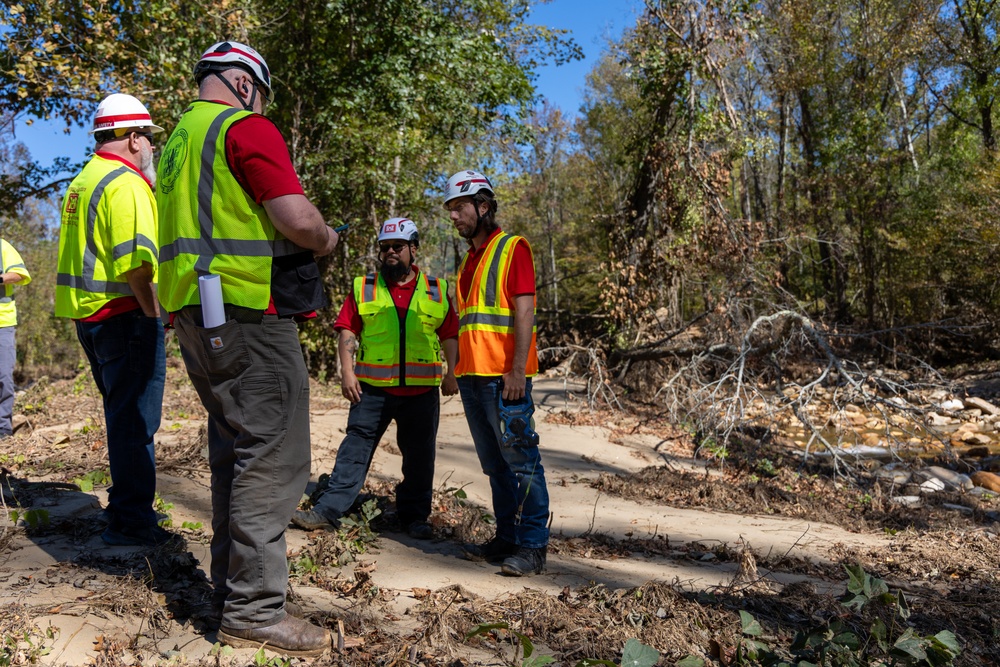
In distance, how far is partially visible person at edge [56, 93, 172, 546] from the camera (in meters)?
3.91

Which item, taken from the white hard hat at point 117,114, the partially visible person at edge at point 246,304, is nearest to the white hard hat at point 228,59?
the partially visible person at edge at point 246,304

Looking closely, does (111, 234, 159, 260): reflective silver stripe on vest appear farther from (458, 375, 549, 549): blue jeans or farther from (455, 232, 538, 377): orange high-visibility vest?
(458, 375, 549, 549): blue jeans

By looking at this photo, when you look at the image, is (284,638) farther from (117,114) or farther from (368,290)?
(117,114)

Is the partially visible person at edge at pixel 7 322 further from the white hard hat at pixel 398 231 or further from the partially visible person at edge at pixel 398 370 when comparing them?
the white hard hat at pixel 398 231

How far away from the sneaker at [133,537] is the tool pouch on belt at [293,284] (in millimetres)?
1742

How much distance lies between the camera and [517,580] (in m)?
4.08

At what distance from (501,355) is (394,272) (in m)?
1.17

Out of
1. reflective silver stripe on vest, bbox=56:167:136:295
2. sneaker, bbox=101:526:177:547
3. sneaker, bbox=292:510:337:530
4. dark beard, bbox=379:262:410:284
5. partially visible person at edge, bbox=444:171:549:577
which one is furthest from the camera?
dark beard, bbox=379:262:410:284

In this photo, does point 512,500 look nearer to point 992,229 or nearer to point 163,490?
point 163,490

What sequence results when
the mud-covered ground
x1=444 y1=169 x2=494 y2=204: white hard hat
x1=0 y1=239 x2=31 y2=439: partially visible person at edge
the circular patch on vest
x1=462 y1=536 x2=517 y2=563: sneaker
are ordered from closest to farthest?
1. the circular patch on vest
2. the mud-covered ground
3. x1=444 y1=169 x2=494 y2=204: white hard hat
4. x1=462 y1=536 x2=517 y2=563: sneaker
5. x1=0 y1=239 x2=31 y2=439: partially visible person at edge

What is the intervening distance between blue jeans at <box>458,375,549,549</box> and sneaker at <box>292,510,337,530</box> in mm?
1063

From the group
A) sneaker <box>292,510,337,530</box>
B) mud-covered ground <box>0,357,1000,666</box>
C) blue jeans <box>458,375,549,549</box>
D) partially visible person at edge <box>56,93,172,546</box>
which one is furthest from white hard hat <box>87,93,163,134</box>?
sneaker <box>292,510,337,530</box>

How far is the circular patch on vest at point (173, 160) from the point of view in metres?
2.97

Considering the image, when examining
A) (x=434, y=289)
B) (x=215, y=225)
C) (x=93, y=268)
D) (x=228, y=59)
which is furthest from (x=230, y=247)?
(x=434, y=289)
